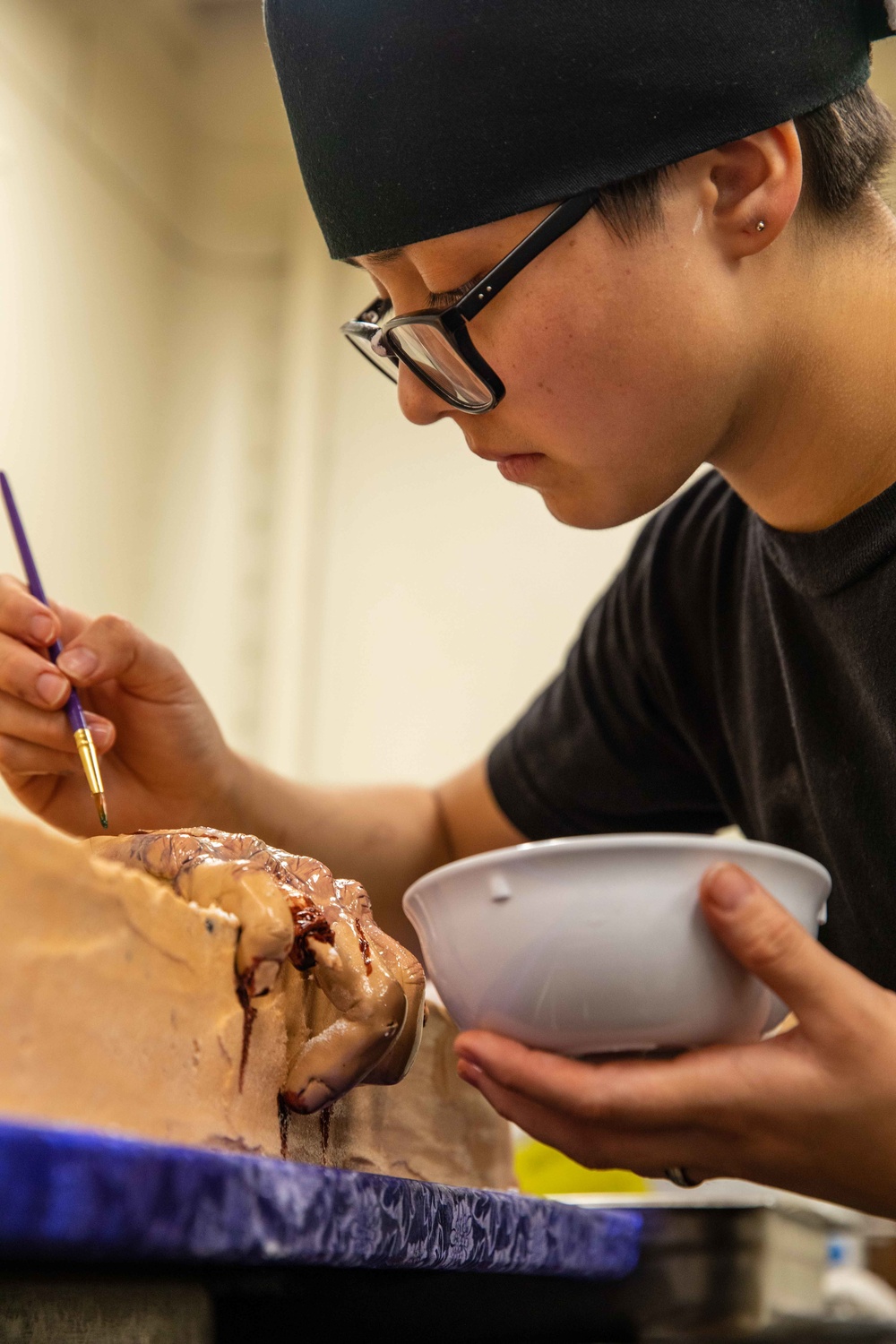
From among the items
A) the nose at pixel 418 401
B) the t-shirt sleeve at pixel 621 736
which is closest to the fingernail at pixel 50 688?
the nose at pixel 418 401

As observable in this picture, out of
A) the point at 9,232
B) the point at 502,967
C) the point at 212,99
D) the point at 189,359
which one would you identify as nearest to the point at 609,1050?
the point at 502,967

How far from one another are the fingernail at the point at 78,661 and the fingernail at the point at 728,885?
651 mm

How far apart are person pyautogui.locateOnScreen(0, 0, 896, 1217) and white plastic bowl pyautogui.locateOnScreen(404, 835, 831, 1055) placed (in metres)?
0.02

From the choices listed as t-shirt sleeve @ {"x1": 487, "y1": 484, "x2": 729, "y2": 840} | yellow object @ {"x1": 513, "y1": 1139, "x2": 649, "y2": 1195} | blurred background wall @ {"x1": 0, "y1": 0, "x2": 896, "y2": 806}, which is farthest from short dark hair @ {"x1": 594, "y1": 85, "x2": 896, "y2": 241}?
blurred background wall @ {"x1": 0, "y1": 0, "x2": 896, "y2": 806}

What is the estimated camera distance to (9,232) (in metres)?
3.00

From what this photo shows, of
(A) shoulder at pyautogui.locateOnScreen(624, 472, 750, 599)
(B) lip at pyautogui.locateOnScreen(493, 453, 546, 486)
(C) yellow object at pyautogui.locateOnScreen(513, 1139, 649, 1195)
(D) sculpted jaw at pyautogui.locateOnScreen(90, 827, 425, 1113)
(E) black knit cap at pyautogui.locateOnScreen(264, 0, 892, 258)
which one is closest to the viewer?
(D) sculpted jaw at pyautogui.locateOnScreen(90, 827, 425, 1113)

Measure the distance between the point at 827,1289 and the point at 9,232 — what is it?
279cm

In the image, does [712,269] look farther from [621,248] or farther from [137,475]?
[137,475]

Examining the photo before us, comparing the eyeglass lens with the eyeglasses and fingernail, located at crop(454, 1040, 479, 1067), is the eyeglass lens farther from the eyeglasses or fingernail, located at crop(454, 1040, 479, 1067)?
fingernail, located at crop(454, 1040, 479, 1067)

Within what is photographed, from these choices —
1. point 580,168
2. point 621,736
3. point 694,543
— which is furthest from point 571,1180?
point 580,168

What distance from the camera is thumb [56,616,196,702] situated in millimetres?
1210

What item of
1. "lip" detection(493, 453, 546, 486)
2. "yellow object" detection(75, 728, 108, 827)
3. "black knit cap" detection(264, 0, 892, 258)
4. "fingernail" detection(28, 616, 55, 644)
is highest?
"black knit cap" detection(264, 0, 892, 258)

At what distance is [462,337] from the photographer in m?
1.04

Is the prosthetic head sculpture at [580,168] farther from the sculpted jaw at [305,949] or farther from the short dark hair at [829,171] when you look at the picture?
the sculpted jaw at [305,949]
